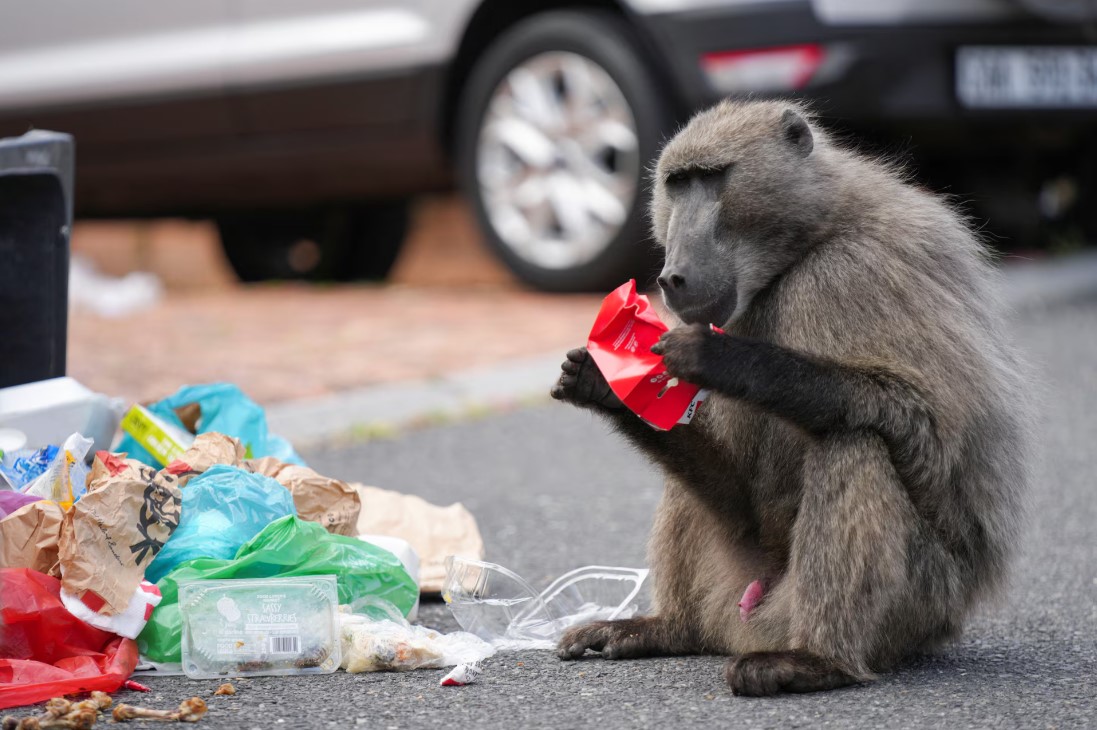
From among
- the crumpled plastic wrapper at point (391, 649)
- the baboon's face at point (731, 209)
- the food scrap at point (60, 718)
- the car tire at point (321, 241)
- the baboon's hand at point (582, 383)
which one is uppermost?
the baboon's face at point (731, 209)

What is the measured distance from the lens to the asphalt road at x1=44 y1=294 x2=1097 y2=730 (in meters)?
2.52

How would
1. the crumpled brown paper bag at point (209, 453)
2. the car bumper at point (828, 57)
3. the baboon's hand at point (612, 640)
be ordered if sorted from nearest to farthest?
the baboon's hand at point (612, 640) < the crumpled brown paper bag at point (209, 453) < the car bumper at point (828, 57)

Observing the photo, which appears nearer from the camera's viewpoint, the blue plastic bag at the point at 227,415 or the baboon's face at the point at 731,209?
the baboon's face at the point at 731,209

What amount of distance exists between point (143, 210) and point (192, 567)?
18.5 feet

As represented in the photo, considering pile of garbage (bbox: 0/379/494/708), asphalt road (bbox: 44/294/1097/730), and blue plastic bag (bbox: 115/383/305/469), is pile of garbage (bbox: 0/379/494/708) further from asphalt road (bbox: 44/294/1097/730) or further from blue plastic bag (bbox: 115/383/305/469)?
blue plastic bag (bbox: 115/383/305/469)

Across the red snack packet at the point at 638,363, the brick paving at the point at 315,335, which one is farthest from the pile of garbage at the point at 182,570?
the brick paving at the point at 315,335

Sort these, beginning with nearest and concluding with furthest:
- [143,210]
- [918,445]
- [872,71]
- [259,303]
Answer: [918,445] → [872,71] → [259,303] → [143,210]

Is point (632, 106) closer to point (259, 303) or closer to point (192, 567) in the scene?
point (259, 303)

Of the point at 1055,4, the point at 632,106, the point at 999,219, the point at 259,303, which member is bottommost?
the point at 259,303

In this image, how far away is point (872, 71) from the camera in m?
5.88

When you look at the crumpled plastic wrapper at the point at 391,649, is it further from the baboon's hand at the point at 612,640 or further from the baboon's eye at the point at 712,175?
the baboon's eye at the point at 712,175

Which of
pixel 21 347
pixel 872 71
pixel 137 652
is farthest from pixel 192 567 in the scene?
pixel 872 71

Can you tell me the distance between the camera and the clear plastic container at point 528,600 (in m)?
3.14

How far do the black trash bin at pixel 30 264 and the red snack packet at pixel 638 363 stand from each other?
130cm
